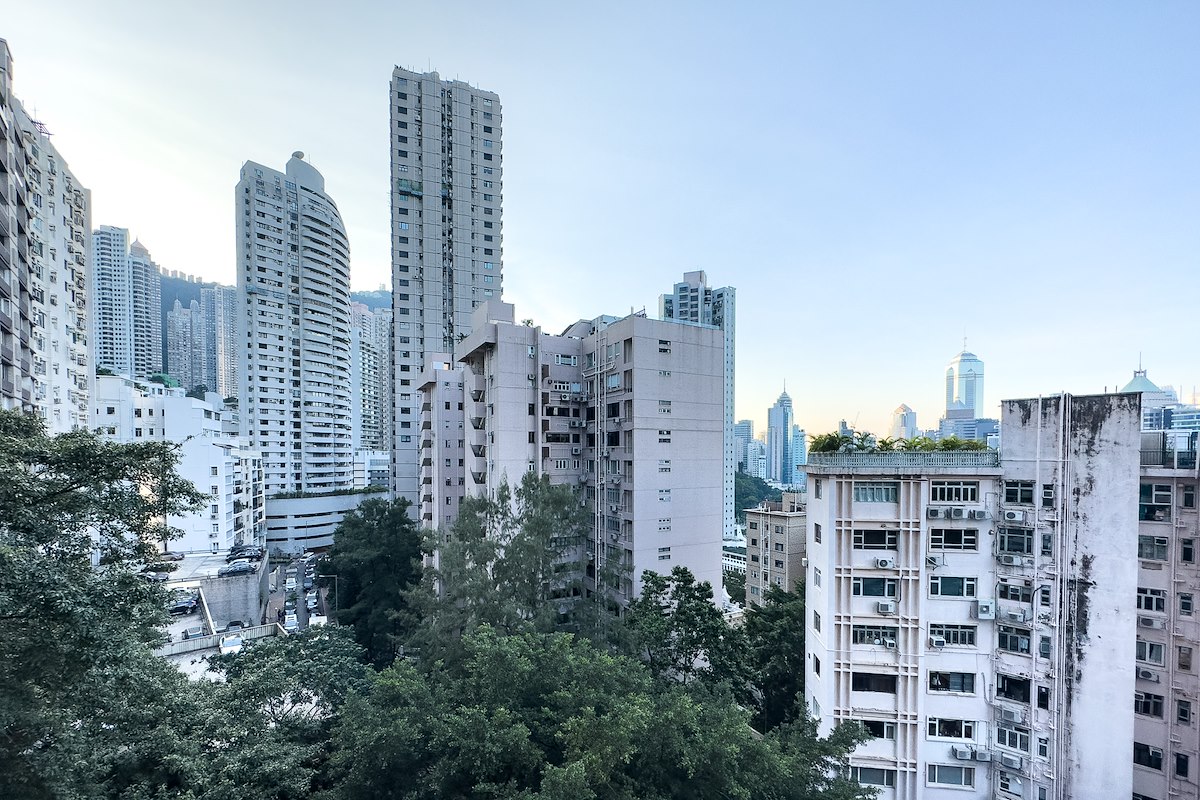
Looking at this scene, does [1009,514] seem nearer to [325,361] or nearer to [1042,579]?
[1042,579]

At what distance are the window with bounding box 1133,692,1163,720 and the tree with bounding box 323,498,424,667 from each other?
90.0 ft

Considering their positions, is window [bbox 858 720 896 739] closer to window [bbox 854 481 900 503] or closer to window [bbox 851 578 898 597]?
window [bbox 851 578 898 597]

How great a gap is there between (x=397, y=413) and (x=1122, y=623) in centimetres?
4183

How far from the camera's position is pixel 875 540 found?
43.6ft

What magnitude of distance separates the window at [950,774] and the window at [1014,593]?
468 centimetres

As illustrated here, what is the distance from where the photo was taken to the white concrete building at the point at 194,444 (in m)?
33.2

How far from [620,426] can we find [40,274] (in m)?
32.1

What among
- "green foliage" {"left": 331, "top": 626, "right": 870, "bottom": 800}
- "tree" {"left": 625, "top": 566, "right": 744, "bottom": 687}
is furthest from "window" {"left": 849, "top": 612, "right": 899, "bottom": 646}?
"tree" {"left": 625, "top": 566, "right": 744, "bottom": 687}

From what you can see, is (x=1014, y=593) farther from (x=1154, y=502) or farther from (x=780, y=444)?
(x=780, y=444)

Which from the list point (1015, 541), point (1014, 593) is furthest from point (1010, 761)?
point (1015, 541)

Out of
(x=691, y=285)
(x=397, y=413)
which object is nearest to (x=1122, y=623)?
(x=397, y=413)

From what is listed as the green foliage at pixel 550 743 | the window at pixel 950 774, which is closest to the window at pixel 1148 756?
the window at pixel 950 774

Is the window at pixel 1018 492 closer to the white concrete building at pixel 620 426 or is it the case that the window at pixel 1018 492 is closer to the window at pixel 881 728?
the window at pixel 881 728

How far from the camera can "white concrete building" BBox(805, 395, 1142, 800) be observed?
11.8 m
